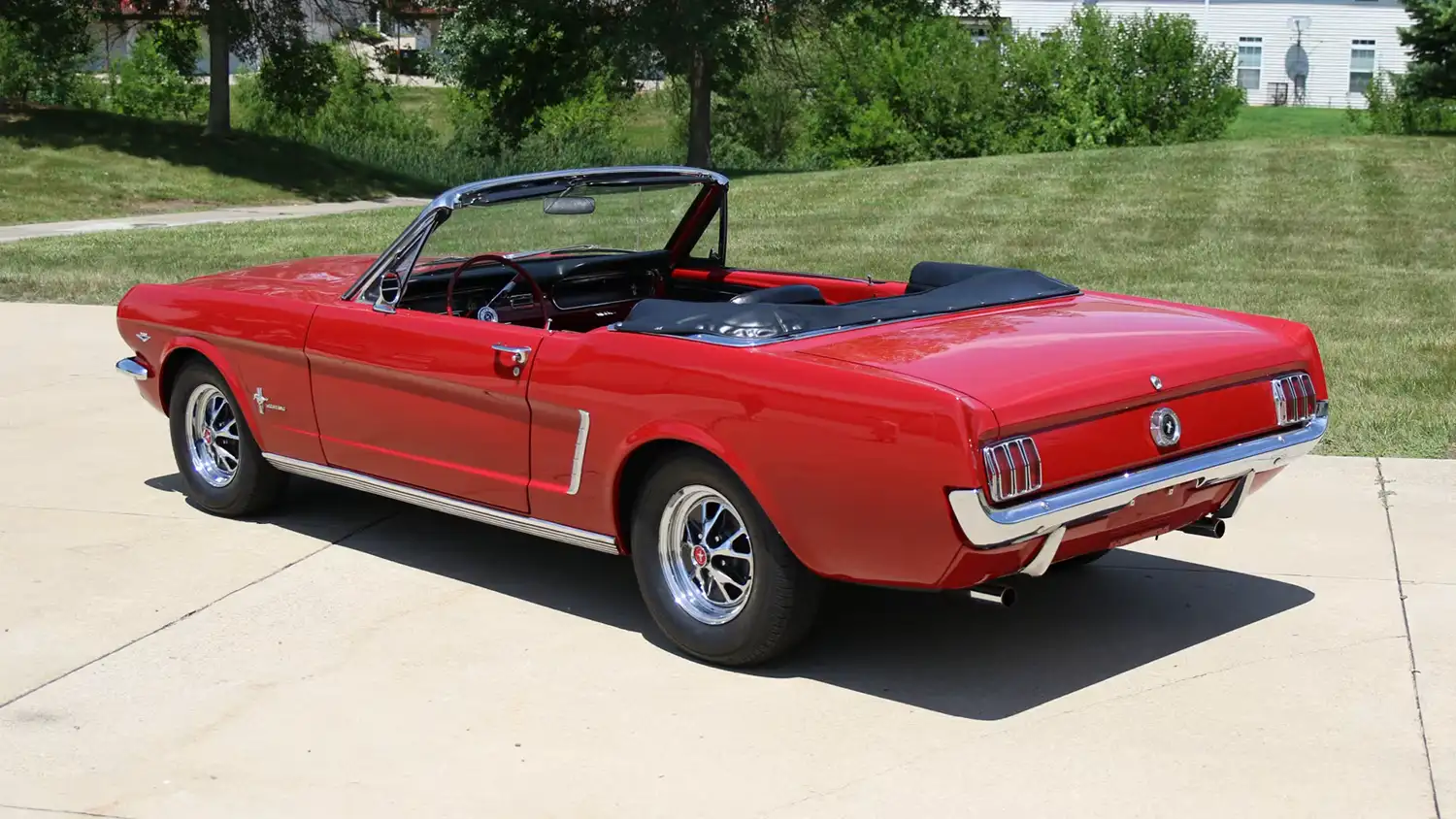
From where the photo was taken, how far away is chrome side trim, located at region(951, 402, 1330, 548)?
4156 millimetres

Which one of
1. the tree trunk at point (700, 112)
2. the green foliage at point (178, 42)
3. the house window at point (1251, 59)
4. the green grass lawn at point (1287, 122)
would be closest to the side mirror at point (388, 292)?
the green foliage at point (178, 42)

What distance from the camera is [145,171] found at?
25.4 meters

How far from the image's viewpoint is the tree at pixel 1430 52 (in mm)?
24250

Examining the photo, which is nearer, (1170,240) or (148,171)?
(1170,240)

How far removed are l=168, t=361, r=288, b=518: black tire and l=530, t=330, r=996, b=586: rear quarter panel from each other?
6.30 ft

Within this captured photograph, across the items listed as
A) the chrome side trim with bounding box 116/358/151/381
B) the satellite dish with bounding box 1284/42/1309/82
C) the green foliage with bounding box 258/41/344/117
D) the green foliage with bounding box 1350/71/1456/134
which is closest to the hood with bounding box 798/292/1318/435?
the chrome side trim with bounding box 116/358/151/381

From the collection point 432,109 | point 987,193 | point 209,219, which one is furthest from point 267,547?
point 432,109

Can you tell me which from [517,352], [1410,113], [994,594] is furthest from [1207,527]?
[1410,113]

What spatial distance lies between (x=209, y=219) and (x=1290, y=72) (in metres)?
35.7

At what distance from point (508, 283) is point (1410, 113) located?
91.5ft

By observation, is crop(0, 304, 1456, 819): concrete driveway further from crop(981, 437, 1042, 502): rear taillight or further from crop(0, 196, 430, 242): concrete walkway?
crop(0, 196, 430, 242): concrete walkway

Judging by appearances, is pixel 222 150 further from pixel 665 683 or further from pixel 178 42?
pixel 665 683

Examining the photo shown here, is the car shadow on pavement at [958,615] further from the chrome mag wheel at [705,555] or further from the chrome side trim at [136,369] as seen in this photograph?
the chrome side trim at [136,369]

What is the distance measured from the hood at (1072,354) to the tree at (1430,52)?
68.7 feet
